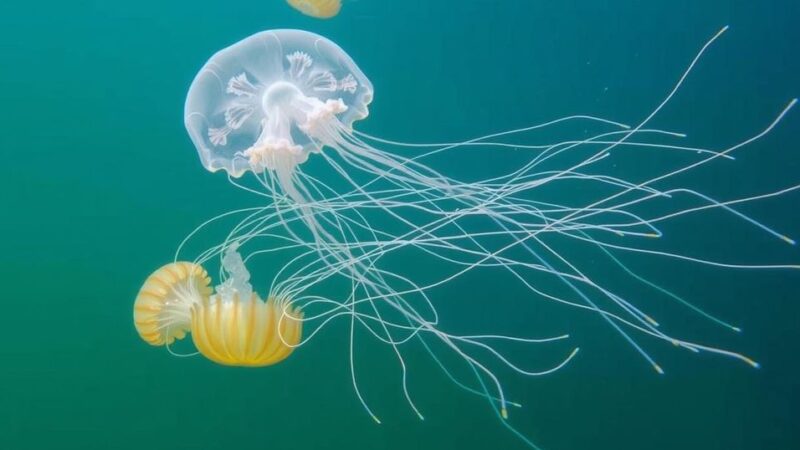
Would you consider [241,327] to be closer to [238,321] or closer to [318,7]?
[238,321]

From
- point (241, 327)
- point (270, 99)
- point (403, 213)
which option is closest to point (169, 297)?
point (241, 327)

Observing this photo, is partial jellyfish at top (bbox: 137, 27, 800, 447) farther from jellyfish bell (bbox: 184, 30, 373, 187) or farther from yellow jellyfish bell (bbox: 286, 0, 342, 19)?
yellow jellyfish bell (bbox: 286, 0, 342, 19)

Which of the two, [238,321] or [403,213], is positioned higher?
[403,213]

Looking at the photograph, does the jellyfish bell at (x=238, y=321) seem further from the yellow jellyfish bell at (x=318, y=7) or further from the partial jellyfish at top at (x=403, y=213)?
the yellow jellyfish bell at (x=318, y=7)

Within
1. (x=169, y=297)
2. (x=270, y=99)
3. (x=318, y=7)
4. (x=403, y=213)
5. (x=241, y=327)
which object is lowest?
(x=241, y=327)

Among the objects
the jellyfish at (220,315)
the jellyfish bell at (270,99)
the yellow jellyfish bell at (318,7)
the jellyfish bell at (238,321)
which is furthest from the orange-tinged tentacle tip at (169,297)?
the yellow jellyfish bell at (318,7)

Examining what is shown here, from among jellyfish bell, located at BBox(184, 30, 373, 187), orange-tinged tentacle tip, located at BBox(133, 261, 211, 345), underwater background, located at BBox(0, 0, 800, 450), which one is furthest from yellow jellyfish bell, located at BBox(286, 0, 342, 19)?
orange-tinged tentacle tip, located at BBox(133, 261, 211, 345)

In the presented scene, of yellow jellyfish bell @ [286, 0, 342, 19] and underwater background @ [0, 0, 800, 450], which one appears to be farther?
underwater background @ [0, 0, 800, 450]
